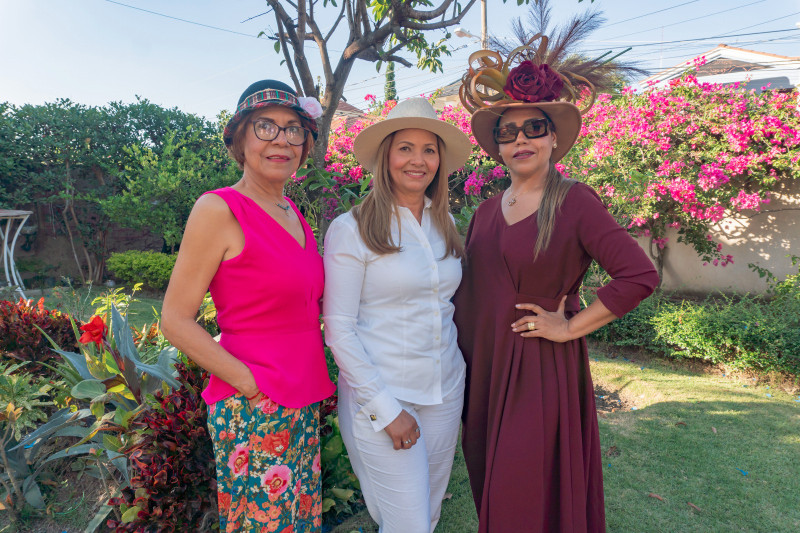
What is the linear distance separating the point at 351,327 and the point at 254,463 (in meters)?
0.60

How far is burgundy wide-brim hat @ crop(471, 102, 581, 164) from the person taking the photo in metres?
1.99

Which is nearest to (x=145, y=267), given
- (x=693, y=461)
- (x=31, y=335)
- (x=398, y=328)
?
→ (x=31, y=335)

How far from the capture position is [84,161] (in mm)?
10266

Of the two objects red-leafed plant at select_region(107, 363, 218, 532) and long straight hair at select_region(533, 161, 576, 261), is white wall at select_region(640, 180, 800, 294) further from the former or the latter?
red-leafed plant at select_region(107, 363, 218, 532)

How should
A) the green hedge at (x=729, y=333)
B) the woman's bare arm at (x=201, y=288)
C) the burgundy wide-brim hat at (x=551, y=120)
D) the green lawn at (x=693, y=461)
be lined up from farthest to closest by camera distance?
the green hedge at (x=729, y=333), the green lawn at (x=693, y=461), the burgundy wide-brim hat at (x=551, y=120), the woman's bare arm at (x=201, y=288)

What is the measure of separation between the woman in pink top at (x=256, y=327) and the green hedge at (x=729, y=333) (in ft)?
17.8

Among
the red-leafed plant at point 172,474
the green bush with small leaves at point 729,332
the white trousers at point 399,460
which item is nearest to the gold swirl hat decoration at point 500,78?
the white trousers at point 399,460

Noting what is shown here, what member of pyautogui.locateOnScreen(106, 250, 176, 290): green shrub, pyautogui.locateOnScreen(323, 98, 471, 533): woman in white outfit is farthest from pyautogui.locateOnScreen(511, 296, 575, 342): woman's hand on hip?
pyautogui.locateOnScreen(106, 250, 176, 290): green shrub

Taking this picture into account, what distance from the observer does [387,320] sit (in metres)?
1.89

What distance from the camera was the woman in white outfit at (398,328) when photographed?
1.82 metres

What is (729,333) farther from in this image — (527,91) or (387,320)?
(387,320)

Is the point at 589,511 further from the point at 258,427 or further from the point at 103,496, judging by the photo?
the point at 103,496

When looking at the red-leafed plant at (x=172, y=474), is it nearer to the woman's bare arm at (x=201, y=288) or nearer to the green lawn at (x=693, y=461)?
the woman's bare arm at (x=201, y=288)

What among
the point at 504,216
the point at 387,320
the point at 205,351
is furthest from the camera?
the point at 504,216
